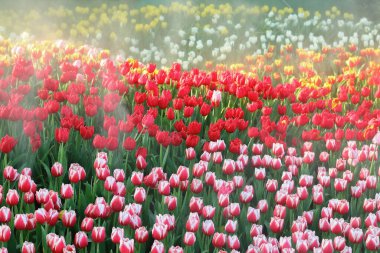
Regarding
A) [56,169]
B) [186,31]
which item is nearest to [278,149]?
[56,169]

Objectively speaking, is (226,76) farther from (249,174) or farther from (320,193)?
(320,193)

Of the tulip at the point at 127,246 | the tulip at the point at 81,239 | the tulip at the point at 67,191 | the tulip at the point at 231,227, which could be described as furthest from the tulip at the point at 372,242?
the tulip at the point at 67,191

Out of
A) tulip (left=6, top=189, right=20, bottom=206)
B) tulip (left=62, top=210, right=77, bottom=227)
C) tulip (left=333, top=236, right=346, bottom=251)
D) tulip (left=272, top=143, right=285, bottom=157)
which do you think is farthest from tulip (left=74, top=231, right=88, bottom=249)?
tulip (left=272, top=143, right=285, bottom=157)

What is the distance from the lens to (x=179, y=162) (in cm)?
440

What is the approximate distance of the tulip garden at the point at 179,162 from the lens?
324cm

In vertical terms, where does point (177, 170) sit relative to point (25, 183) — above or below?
below

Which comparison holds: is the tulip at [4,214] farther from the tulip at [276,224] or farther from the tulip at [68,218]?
the tulip at [276,224]

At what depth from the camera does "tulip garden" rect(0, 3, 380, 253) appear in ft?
10.6

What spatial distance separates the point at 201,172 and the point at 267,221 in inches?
17.3

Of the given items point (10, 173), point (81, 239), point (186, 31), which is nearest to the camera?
point (81, 239)

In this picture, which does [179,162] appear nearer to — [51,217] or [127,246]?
[51,217]

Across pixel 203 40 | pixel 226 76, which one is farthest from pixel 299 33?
pixel 226 76

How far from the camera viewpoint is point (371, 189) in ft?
13.5

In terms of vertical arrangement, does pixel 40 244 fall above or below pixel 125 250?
below
